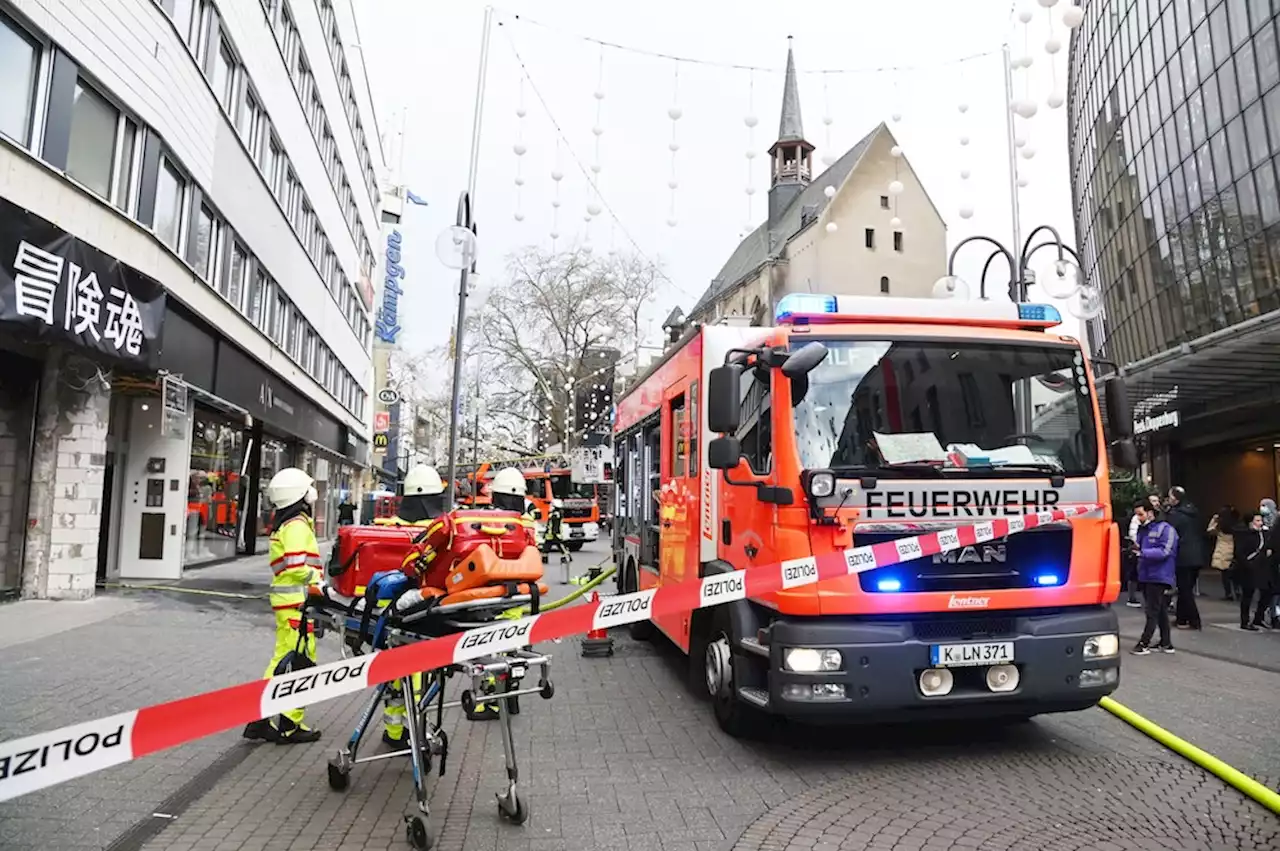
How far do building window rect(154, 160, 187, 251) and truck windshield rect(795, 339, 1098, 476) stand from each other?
11.8m

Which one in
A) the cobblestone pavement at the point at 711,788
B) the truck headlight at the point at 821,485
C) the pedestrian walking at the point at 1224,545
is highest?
the truck headlight at the point at 821,485

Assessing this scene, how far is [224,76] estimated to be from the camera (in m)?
16.3

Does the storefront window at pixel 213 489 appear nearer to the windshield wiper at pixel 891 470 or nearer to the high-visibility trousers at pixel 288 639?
the high-visibility trousers at pixel 288 639

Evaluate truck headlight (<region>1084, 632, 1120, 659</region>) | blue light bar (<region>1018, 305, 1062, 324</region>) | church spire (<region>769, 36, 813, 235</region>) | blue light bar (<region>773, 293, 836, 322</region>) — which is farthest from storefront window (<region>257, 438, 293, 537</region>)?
church spire (<region>769, 36, 813, 235</region>)

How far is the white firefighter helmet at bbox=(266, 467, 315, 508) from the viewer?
18.8 ft

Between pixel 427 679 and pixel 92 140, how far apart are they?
33.9ft

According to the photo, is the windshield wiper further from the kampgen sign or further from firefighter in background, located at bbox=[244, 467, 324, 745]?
the kampgen sign

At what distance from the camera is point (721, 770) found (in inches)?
207

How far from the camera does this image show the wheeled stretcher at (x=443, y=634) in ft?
13.9

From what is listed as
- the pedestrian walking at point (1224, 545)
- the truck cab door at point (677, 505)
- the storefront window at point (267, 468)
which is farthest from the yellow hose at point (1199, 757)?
the storefront window at point (267, 468)

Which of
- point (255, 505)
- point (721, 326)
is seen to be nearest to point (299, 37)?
point (255, 505)

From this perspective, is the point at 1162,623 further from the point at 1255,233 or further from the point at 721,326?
the point at 1255,233

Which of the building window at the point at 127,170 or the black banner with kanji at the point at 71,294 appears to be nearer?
the black banner with kanji at the point at 71,294

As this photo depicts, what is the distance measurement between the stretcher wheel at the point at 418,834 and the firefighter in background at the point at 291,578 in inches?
75.3
